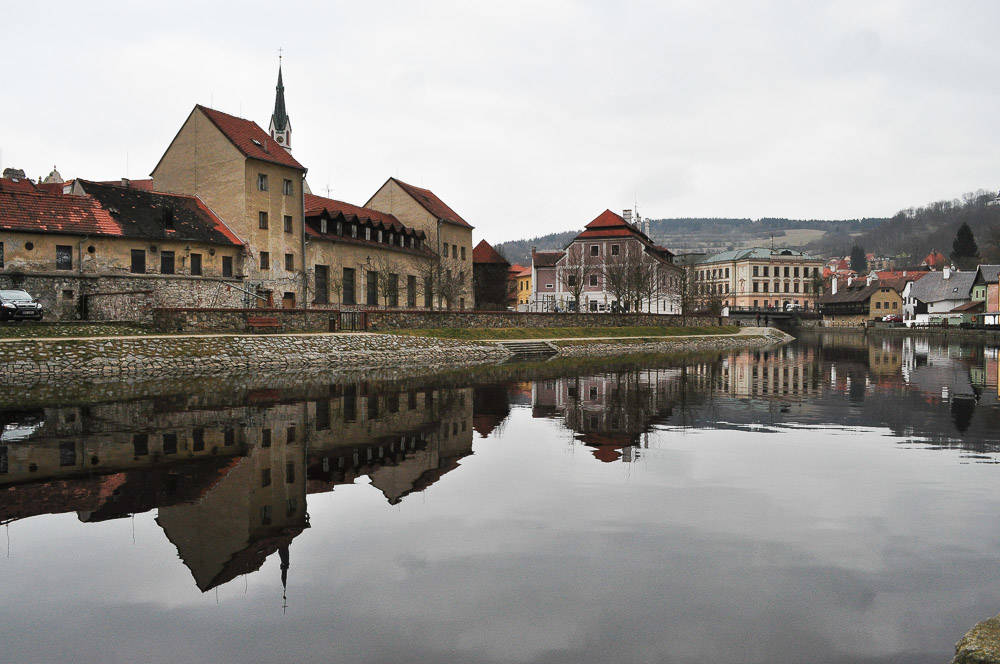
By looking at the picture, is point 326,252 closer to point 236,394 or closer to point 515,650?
point 236,394

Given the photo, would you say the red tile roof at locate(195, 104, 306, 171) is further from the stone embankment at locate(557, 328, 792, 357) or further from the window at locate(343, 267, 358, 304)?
the stone embankment at locate(557, 328, 792, 357)

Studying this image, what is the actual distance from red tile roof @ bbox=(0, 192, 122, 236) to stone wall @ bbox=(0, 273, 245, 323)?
285cm

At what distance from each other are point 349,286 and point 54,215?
79.4 ft

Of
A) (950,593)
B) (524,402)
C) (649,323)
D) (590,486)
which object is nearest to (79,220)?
(524,402)

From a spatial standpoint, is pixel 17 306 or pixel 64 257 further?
pixel 64 257

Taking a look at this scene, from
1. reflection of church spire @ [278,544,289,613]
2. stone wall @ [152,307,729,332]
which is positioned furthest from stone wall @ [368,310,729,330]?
reflection of church spire @ [278,544,289,613]

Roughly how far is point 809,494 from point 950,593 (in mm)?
4131

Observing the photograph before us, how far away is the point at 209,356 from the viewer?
110ft

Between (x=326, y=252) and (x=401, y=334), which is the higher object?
(x=326, y=252)

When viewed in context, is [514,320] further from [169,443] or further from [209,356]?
[169,443]

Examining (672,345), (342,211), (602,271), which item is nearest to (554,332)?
(672,345)

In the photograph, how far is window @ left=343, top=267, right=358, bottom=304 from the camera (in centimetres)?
6178

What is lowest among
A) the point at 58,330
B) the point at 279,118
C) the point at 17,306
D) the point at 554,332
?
the point at 554,332

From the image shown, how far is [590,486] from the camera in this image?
1210cm
